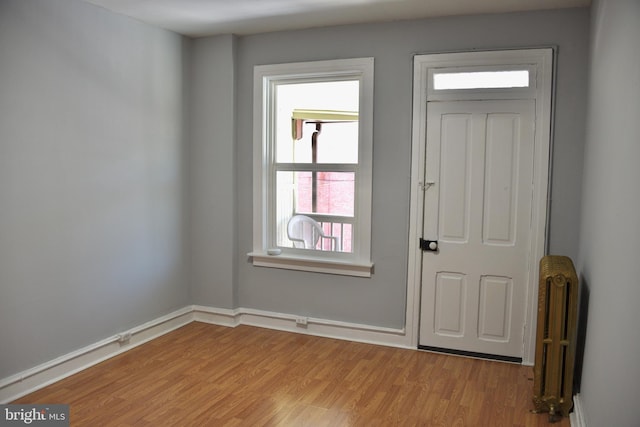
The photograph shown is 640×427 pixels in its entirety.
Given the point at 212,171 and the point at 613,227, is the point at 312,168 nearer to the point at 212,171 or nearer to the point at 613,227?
the point at 212,171

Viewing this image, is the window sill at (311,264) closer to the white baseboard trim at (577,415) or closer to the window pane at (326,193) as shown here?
the window pane at (326,193)

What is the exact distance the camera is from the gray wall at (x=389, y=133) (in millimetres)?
3455

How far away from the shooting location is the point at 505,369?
358 cm

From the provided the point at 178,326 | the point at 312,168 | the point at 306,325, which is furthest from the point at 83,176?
the point at 306,325

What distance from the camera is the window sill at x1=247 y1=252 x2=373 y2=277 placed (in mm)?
4098

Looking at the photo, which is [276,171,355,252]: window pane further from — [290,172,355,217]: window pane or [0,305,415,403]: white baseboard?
[0,305,415,403]: white baseboard

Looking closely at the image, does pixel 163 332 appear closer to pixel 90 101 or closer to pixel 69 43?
pixel 90 101

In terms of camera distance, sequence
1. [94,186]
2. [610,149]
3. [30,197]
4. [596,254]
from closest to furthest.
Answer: [610,149] < [596,254] < [30,197] < [94,186]

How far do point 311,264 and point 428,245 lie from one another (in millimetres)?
1001

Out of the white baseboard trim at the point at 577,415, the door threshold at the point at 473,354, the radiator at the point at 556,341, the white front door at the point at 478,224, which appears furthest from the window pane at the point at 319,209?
the white baseboard trim at the point at 577,415

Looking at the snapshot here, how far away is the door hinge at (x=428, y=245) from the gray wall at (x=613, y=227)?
1.06m

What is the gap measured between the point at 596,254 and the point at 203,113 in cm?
327

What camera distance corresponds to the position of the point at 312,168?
14.2 ft

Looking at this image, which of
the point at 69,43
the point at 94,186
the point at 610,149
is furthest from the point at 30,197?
the point at 610,149
